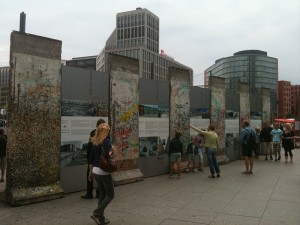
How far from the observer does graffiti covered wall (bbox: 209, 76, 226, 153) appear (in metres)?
15.0

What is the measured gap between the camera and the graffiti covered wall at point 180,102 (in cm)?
1224

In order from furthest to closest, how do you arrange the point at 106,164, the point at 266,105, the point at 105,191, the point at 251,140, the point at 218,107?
the point at 266,105
the point at 218,107
the point at 251,140
the point at 105,191
the point at 106,164

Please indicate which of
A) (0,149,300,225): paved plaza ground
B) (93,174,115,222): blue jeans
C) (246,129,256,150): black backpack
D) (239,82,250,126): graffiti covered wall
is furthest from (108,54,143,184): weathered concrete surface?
(239,82,250,126): graffiti covered wall

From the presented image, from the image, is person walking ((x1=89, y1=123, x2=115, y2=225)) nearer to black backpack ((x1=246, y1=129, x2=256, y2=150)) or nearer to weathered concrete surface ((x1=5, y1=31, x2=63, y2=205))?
weathered concrete surface ((x1=5, y1=31, x2=63, y2=205))

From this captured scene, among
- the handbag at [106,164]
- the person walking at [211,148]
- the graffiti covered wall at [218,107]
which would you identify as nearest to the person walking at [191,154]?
the person walking at [211,148]

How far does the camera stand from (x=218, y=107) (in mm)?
15375

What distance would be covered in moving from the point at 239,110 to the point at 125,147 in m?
8.95

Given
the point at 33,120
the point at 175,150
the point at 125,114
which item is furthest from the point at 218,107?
the point at 33,120

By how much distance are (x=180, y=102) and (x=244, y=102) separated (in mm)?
6336

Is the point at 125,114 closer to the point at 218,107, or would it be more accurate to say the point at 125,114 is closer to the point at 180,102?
the point at 180,102

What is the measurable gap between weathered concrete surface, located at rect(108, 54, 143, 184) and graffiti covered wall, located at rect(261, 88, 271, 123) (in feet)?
37.3

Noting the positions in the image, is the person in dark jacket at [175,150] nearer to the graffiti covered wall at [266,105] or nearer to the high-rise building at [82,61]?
the graffiti covered wall at [266,105]

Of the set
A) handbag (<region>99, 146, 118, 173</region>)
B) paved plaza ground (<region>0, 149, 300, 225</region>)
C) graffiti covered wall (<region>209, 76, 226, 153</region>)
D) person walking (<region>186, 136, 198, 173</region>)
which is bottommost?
paved plaza ground (<region>0, 149, 300, 225</region>)

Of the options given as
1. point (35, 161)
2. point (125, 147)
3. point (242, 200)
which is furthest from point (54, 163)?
point (242, 200)
